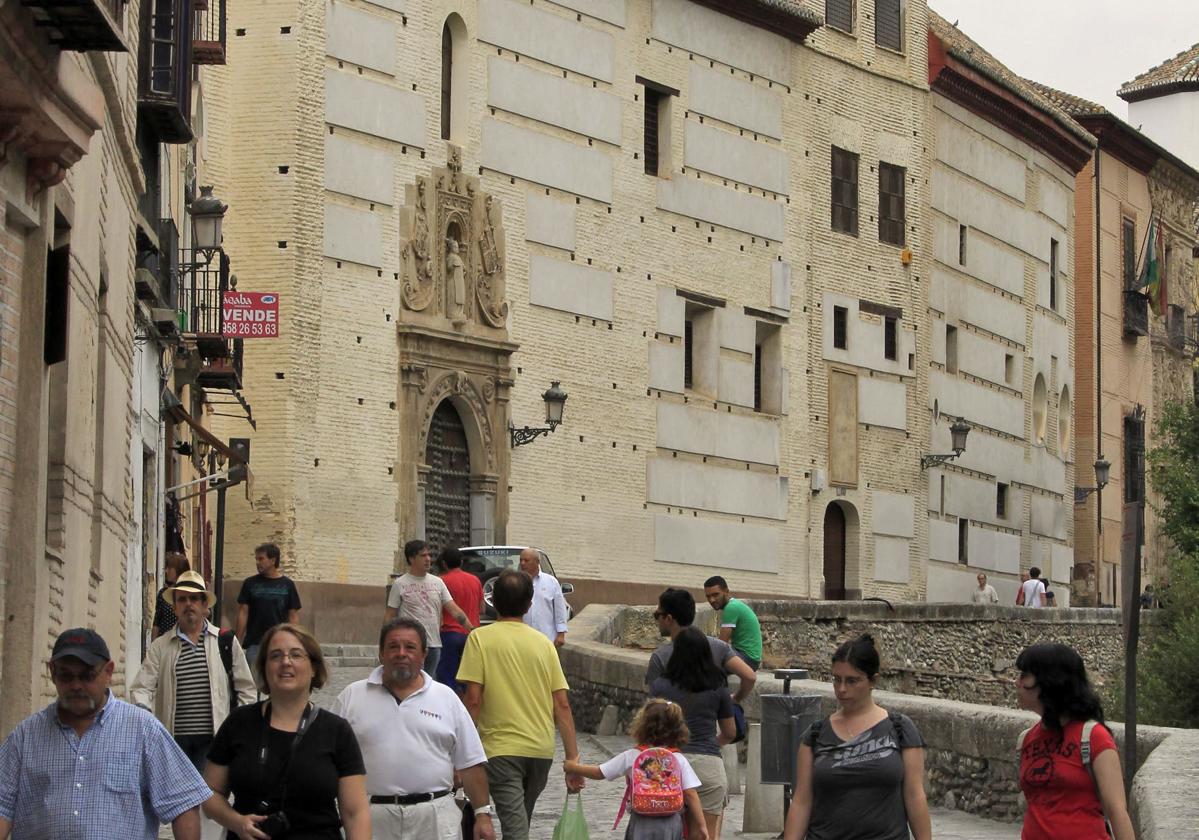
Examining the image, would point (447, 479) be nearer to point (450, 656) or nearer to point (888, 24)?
point (888, 24)

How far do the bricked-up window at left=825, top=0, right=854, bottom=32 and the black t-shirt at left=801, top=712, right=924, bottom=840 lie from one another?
3463cm

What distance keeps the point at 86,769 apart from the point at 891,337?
36.6m

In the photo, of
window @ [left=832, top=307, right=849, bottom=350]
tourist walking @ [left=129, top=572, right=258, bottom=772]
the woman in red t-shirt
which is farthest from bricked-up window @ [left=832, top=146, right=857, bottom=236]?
the woman in red t-shirt

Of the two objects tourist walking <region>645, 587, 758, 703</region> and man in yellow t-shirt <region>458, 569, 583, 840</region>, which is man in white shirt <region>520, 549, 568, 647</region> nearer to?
tourist walking <region>645, 587, 758, 703</region>

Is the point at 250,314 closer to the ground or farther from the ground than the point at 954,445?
farther from the ground

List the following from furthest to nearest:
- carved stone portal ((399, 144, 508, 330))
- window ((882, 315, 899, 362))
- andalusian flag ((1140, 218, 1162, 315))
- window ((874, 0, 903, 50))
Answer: andalusian flag ((1140, 218, 1162, 315)) → window ((874, 0, 903, 50)) → window ((882, 315, 899, 362)) → carved stone portal ((399, 144, 508, 330))

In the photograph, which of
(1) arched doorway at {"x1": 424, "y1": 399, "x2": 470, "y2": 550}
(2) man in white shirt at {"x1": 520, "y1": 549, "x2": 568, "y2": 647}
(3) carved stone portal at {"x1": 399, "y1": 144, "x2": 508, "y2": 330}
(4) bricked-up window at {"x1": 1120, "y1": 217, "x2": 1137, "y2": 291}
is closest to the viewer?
(2) man in white shirt at {"x1": 520, "y1": 549, "x2": 568, "y2": 647}

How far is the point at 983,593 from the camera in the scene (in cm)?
4356

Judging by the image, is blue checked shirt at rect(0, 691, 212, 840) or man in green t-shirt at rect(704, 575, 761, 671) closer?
blue checked shirt at rect(0, 691, 212, 840)

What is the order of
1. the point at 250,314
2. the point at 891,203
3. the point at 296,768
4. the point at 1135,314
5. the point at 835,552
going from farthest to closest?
the point at 1135,314 < the point at 891,203 < the point at 835,552 < the point at 250,314 < the point at 296,768

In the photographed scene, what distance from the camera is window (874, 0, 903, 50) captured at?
142 ft

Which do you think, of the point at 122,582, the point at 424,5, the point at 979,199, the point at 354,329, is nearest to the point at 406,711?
the point at 122,582

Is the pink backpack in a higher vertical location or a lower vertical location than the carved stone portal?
lower

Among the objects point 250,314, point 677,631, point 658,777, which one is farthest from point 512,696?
point 250,314
